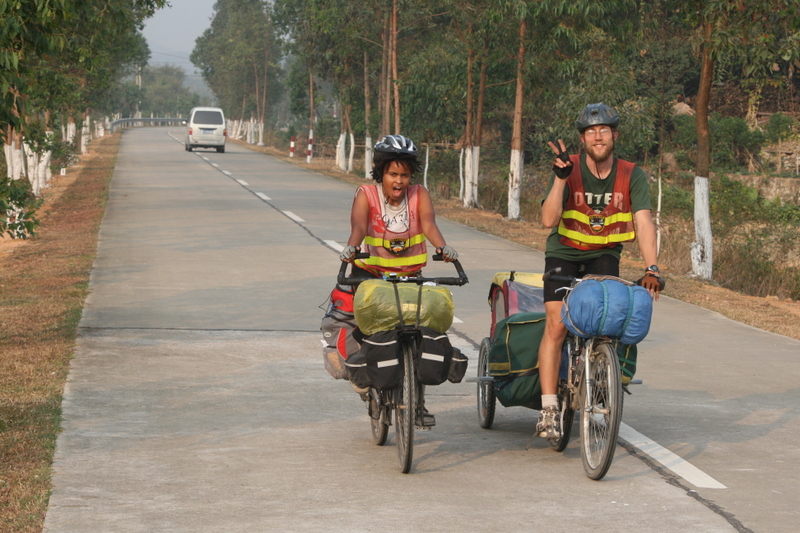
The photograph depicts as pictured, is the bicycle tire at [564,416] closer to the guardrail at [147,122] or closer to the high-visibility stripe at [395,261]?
the high-visibility stripe at [395,261]

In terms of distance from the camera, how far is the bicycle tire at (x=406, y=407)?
5.56m

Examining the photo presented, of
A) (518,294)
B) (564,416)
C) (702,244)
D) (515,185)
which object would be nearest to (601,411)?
(564,416)

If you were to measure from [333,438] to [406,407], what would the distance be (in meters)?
1.08

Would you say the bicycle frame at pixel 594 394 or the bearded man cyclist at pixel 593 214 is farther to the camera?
the bearded man cyclist at pixel 593 214

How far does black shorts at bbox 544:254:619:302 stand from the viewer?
6012mm

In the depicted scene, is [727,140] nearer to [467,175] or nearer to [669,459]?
[467,175]

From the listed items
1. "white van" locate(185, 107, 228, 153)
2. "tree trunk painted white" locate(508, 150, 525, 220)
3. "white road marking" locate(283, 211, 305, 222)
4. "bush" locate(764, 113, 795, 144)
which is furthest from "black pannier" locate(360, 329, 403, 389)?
"white van" locate(185, 107, 228, 153)

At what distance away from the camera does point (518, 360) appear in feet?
20.9

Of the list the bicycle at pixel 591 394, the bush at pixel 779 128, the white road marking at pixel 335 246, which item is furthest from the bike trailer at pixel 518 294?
the bush at pixel 779 128

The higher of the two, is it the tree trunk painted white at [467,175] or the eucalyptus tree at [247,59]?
the eucalyptus tree at [247,59]

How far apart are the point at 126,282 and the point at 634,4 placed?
11760 mm

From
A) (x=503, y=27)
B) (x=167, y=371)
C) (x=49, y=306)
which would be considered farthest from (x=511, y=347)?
(x=503, y=27)

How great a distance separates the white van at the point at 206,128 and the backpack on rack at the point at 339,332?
156 ft

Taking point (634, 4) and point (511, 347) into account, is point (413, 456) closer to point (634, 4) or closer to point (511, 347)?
point (511, 347)
